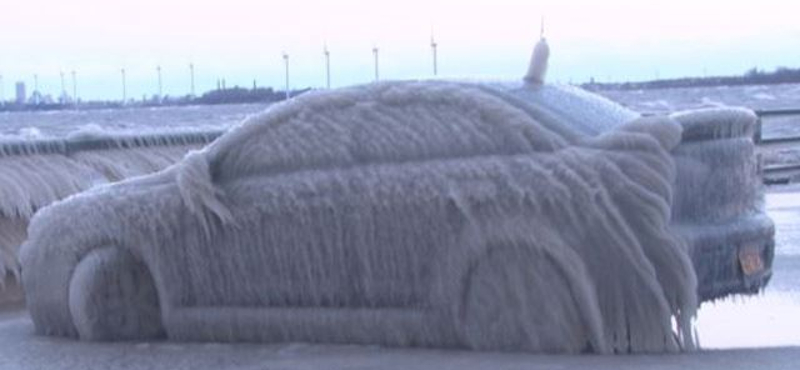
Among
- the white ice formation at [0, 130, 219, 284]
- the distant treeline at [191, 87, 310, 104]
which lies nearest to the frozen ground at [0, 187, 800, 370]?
the white ice formation at [0, 130, 219, 284]

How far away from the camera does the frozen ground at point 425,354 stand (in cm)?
872

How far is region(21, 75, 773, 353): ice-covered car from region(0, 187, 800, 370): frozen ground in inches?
4.9

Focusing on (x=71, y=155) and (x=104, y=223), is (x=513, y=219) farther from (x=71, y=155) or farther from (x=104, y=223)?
(x=71, y=155)

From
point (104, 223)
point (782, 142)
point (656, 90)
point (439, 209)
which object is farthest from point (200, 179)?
point (656, 90)

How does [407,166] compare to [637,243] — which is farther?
[407,166]

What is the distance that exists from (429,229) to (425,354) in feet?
2.15

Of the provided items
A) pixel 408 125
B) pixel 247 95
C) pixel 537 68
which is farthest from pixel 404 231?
pixel 247 95

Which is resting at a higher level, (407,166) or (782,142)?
(407,166)

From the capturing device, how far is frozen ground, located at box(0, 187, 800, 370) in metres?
8.72

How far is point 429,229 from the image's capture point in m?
9.19

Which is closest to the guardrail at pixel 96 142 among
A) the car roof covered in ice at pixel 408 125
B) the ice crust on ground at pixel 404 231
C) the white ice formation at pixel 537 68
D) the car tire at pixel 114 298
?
the ice crust on ground at pixel 404 231

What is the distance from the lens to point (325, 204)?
9547 mm

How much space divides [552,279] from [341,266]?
1.30m

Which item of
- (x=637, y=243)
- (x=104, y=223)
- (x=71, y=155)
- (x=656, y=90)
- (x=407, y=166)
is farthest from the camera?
(x=656, y=90)
